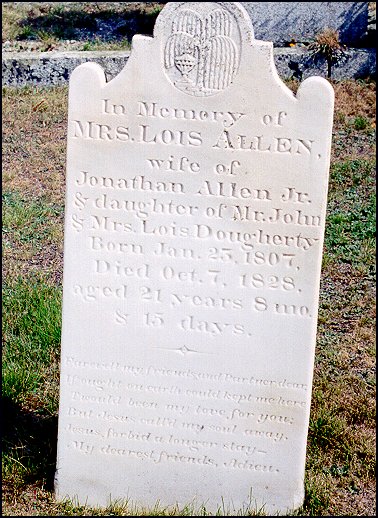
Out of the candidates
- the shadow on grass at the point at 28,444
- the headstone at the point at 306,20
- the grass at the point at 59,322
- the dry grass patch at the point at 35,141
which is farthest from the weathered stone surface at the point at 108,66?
the shadow on grass at the point at 28,444

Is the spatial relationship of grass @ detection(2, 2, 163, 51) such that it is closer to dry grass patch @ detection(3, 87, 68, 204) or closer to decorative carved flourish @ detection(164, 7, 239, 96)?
dry grass patch @ detection(3, 87, 68, 204)

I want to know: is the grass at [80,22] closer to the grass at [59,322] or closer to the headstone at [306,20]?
the headstone at [306,20]

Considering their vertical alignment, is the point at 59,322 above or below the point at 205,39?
below

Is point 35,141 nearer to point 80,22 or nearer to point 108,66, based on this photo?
point 108,66

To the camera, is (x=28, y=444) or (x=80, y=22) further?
(x=80, y=22)

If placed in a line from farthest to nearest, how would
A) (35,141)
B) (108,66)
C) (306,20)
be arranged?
1. (306,20)
2. (108,66)
3. (35,141)

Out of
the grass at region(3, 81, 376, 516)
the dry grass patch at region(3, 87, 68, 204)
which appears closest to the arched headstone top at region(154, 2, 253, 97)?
the grass at region(3, 81, 376, 516)

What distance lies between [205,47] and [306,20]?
Answer: 8.91m

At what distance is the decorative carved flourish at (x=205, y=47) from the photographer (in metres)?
3.29

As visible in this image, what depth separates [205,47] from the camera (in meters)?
3.30

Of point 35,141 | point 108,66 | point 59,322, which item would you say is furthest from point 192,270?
point 108,66

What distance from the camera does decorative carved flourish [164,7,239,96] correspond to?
3.29 metres

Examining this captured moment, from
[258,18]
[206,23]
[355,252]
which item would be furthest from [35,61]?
[206,23]

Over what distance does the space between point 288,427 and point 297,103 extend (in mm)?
1459
